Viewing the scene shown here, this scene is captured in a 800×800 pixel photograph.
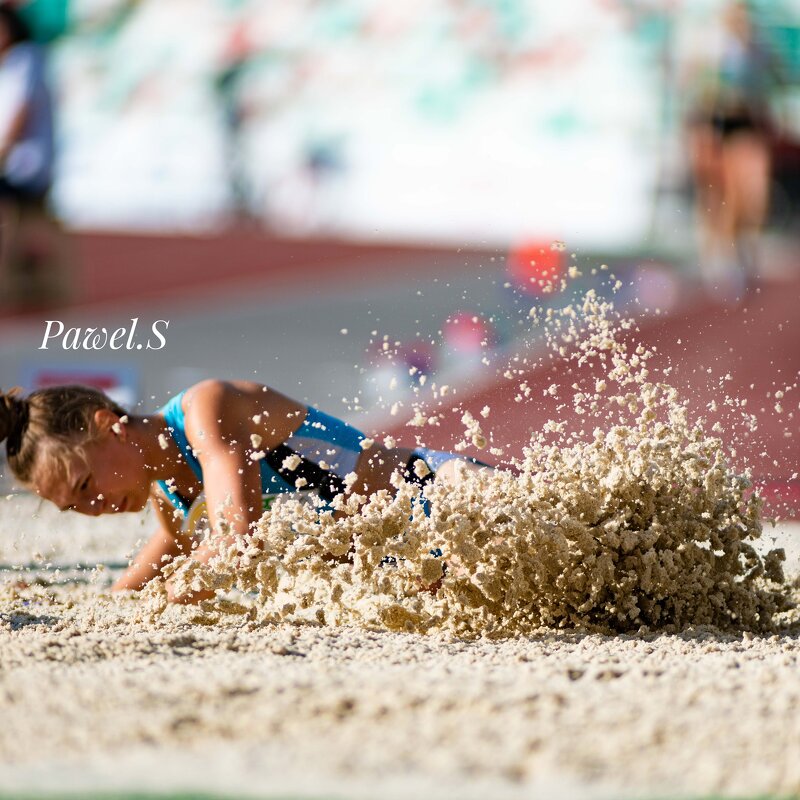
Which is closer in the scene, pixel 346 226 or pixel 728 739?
pixel 728 739

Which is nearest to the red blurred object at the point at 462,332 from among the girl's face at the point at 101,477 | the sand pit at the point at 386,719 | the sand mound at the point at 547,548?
the sand mound at the point at 547,548

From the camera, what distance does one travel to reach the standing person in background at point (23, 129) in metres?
6.42

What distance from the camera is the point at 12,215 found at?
26.8ft

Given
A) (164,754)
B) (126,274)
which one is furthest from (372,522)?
(126,274)

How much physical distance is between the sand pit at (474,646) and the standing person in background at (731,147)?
629 centimetres

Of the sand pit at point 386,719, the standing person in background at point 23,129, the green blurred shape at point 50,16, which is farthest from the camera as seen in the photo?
the green blurred shape at point 50,16

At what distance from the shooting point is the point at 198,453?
256cm

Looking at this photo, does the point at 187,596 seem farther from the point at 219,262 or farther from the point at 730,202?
the point at 219,262

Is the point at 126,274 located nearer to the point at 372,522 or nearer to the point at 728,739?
the point at 372,522

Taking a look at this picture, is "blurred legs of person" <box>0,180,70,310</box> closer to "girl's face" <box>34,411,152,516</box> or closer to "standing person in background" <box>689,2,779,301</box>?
"standing person in background" <box>689,2,779,301</box>

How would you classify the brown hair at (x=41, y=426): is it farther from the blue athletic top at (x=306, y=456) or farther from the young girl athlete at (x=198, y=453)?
the blue athletic top at (x=306, y=456)

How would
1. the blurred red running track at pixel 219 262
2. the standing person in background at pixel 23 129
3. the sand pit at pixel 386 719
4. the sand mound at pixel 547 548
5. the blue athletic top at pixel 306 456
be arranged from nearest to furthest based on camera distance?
the sand pit at pixel 386 719
the sand mound at pixel 547 548
the blue athletic top at pixel 306 456
the standing person in background at pixel 23 129
the blurred red running track at pixel 219 262

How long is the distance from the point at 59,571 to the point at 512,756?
2208 millimetres

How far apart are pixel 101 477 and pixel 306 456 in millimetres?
445
